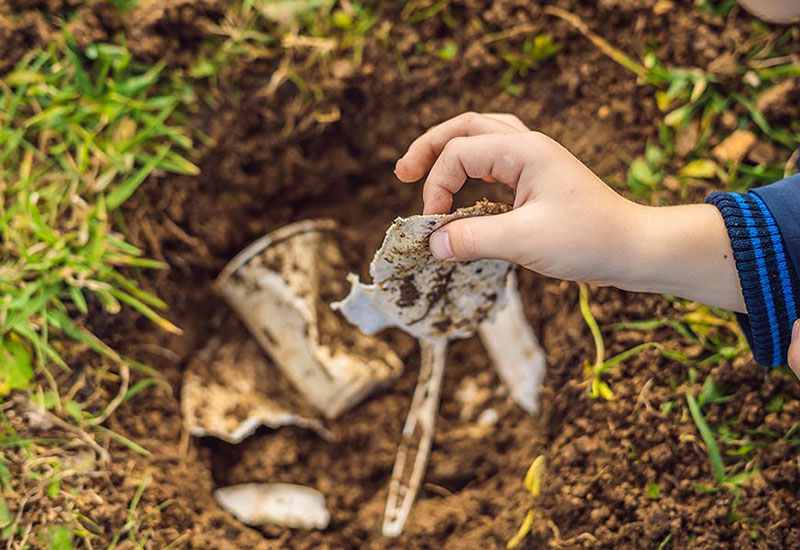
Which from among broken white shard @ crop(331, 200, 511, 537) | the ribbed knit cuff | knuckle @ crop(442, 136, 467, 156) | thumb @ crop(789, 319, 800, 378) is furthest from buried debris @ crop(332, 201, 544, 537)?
thumb @ crop(789, 319, 800, 378)

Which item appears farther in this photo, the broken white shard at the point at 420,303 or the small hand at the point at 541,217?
the broken white shard at the point at 420,303

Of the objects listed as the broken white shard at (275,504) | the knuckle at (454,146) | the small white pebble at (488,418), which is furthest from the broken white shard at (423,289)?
the broken white shard at (275,504)

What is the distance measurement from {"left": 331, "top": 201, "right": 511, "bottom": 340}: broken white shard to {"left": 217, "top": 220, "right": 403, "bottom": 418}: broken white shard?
23 centimetres

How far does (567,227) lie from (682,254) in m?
0.25

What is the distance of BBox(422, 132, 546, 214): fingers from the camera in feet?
3.77

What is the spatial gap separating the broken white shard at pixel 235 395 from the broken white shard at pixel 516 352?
507 millimetres

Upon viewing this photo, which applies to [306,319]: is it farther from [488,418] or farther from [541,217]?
[541,217]

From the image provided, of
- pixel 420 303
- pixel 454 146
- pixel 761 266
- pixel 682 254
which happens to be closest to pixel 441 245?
pixel 454 146

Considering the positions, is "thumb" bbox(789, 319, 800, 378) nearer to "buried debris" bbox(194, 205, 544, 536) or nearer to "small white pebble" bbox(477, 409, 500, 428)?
"buried debris" bbox(194, 205, 544, 536)

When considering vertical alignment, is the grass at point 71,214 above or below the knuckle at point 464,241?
below

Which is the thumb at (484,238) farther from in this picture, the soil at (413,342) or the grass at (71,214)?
the grass at (71,214)

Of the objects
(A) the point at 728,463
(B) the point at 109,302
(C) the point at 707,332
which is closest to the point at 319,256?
(B) the point at 109,302

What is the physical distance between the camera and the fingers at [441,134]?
1.30 metres

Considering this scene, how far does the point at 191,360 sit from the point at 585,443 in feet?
3.48
